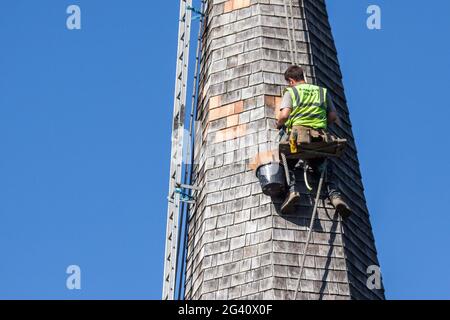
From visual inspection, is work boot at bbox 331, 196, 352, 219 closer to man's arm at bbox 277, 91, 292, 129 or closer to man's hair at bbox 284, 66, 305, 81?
man's arm at bbox 277, 91, 292, 129

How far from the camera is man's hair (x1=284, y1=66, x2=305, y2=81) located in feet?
89.9

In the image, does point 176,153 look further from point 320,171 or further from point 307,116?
point 307,116

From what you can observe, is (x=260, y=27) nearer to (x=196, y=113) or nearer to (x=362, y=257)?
(x=196, y=113)

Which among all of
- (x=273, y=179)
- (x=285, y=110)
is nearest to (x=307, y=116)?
(x=285, y=110)

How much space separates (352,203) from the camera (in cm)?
2848

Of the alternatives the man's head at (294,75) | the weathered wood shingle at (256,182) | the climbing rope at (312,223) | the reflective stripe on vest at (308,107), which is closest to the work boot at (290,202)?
the weathered wood shingle at (256,182)

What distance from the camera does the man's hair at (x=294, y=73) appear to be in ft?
89.9

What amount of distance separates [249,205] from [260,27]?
345 centimetres

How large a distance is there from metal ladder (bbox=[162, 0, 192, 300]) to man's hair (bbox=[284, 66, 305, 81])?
9.12 feet

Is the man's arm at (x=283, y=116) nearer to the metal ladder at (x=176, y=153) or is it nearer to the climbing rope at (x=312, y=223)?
the climbing rope at (x=312, y=223)

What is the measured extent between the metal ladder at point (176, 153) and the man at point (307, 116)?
2.52 metres

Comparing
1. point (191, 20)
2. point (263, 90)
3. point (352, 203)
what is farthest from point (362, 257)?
point (191, 20)
